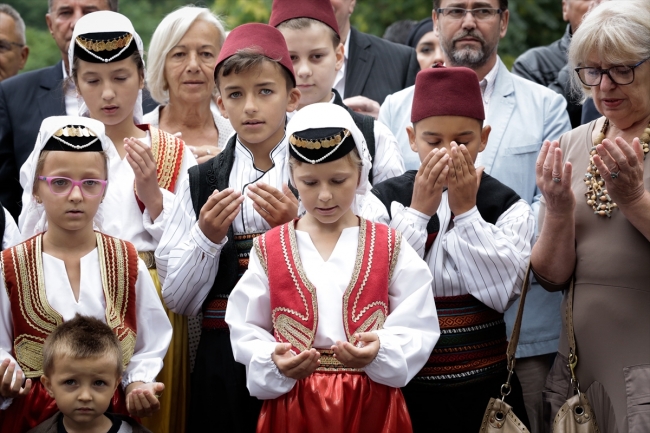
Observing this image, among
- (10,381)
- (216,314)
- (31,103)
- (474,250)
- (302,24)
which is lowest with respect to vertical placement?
(10,381)

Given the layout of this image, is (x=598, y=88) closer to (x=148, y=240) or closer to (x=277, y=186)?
(x=277, y=186)

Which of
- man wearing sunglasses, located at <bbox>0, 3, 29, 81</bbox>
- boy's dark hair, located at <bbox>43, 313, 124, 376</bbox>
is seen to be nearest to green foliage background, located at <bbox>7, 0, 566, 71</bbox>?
man wearing sunglasses, located at <bbox>0, 3, 29, 81</bbox>

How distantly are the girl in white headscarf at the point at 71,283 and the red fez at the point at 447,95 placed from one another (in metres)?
1.40

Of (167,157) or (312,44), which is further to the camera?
(312,44)

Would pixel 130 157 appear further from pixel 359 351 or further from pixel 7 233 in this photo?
pixel 359 351

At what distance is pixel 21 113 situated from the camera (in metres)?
6.20

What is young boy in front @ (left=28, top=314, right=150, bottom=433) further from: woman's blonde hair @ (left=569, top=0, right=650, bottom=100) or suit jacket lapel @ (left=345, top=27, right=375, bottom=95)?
suit jacket lapel @ (left=345, top=27, right=375, bottom=95)

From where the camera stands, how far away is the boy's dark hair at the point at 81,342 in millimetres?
4105

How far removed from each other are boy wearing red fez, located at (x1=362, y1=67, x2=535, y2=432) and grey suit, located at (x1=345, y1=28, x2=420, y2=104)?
1.90m

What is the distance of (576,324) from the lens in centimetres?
450

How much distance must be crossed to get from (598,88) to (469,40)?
147cm

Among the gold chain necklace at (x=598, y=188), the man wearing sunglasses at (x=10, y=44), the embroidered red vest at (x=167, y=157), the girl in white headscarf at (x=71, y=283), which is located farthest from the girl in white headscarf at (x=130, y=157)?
the man wearing sunglasses at (x=10, y=44)

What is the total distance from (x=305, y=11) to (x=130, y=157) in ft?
4.55

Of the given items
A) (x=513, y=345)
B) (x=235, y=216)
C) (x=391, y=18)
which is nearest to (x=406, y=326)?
(x=513, y=345)
